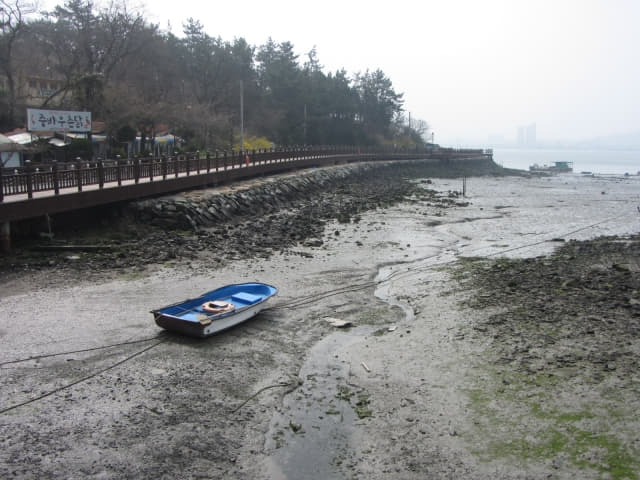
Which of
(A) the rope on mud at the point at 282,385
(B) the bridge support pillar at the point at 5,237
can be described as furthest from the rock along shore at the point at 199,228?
(A) the rope on mud at the point at 282,385

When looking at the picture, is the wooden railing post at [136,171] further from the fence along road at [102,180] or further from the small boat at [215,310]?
the small boat at [215,310]

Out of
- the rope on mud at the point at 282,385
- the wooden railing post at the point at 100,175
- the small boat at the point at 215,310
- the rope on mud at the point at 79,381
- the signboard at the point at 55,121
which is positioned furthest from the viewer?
the signboard at the point at 55,121

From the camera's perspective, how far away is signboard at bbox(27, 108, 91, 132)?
81.4 ft

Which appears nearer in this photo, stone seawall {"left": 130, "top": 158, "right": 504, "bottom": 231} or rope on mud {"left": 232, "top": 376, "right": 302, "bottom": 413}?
rope on mud {"left": 232, "top": 376, "right": 302, "bottom": 413}

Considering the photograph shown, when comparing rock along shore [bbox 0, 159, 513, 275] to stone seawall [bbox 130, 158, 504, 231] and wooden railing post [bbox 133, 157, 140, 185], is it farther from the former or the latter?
wooden railing post [bbox 133, 157, 140, 185]

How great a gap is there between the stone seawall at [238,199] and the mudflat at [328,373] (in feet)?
17.6

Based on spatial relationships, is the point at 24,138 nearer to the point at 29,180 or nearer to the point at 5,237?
the point at 29,180

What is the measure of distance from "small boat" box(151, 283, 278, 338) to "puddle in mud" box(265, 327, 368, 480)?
7.24ft

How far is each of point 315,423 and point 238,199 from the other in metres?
22.6

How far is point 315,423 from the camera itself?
9008mm

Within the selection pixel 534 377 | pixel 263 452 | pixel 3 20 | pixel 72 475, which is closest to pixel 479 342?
pixel 534 377

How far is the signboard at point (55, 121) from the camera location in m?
24.8

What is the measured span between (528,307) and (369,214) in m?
20.7

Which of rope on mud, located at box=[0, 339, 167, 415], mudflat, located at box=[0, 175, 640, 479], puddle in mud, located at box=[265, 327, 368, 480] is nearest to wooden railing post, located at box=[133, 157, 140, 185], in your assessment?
mudflat, located at box=[0, 175, 640, 479]
